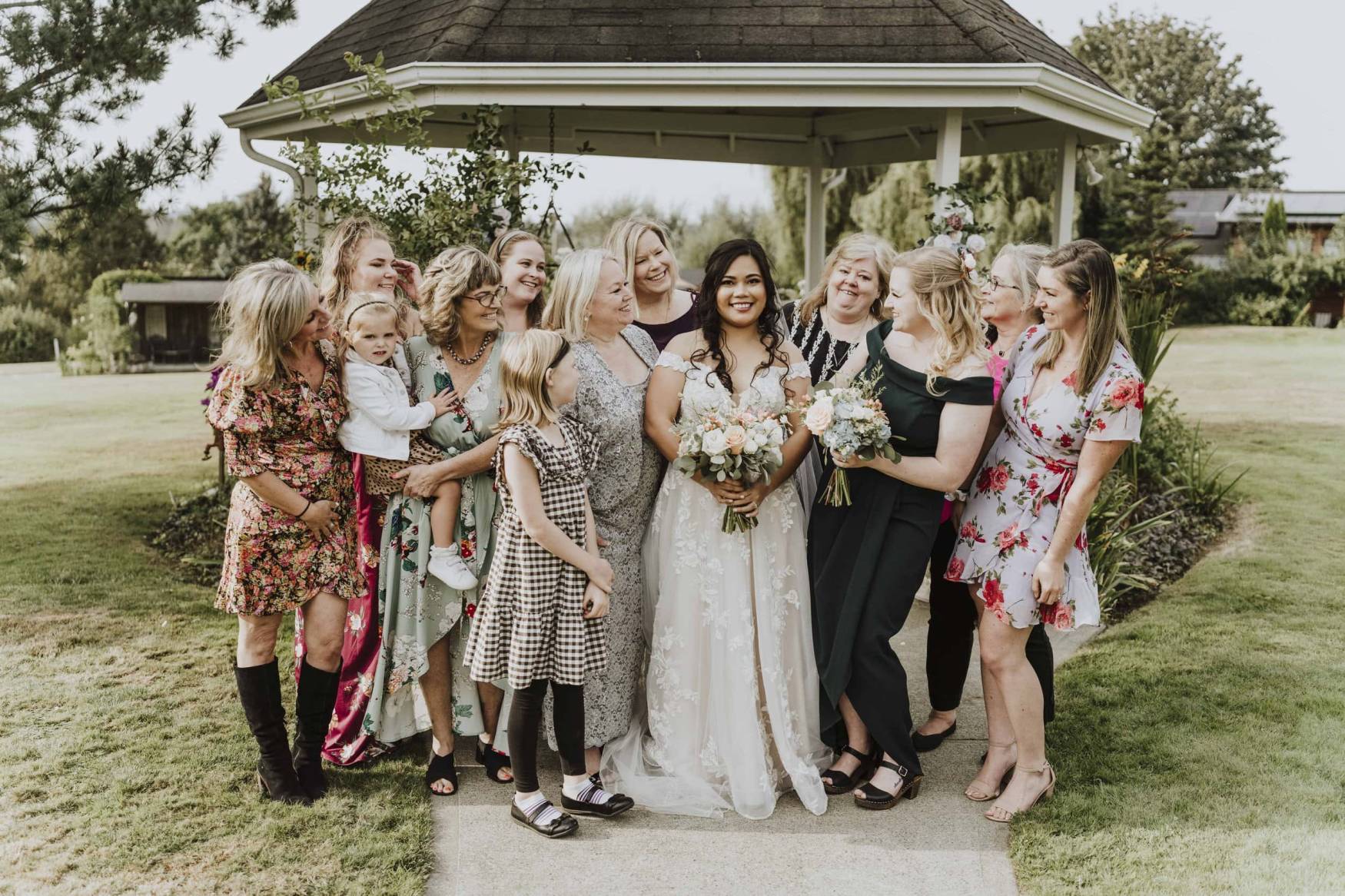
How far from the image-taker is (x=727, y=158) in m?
11.6

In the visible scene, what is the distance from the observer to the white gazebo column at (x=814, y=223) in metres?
11.8

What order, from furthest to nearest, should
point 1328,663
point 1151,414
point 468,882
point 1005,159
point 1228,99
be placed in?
point 1228,99 < point 1005,159 < point 1151,414 < point 1328,663 < point 468,882

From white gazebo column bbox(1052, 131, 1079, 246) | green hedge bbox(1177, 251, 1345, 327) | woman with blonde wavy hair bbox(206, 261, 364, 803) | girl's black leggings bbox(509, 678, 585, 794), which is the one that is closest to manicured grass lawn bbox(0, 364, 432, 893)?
woman with blonde wavy hair bbox(206, 261, 364, 803)

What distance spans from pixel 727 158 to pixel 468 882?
961cm

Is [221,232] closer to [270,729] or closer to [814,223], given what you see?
[814,223]

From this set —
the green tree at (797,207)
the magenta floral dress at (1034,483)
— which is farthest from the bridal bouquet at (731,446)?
the green tree at (797,207)

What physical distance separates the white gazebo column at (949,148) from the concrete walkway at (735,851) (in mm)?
4976

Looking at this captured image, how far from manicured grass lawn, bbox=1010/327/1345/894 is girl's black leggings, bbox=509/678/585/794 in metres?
1.63

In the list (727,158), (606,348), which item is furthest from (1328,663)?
(727,158)

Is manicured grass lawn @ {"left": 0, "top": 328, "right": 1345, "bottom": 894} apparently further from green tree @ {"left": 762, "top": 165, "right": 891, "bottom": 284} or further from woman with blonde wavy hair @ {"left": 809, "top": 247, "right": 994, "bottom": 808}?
green tree @ {"left": 762, "top": 165, "right": 891, "bottom": 284}

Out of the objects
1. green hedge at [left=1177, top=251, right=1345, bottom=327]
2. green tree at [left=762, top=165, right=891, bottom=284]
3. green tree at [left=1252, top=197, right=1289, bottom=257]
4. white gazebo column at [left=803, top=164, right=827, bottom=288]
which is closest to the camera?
white gazebo column at [left=803, top=164, right=827, bottom=288]

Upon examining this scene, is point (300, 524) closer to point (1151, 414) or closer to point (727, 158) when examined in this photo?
point (1151, 414)

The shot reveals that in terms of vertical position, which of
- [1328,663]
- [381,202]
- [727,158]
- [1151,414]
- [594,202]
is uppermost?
[594,202]

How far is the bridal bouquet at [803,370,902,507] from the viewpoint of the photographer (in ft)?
11.7
